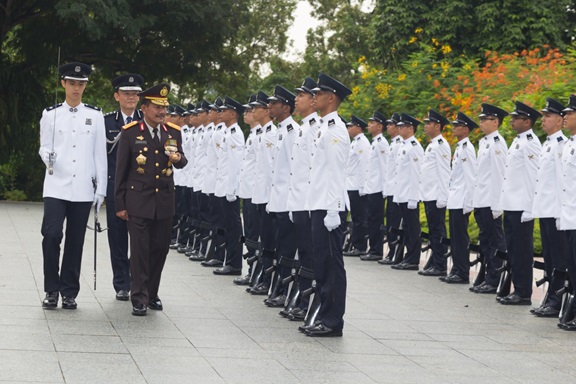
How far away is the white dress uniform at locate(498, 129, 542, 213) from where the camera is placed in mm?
12938

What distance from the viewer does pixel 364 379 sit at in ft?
26.3

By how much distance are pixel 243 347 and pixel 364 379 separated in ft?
4.69

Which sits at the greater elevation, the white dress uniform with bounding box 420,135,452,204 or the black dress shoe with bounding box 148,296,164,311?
the white dress uniform with bounding box 420,135,452,204

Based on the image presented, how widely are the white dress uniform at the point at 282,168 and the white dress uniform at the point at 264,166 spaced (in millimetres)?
→ 738

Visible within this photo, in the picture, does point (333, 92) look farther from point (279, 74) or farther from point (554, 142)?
point (279, 74)

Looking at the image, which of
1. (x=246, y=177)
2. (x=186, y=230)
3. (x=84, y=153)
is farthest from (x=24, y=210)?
(x=84, y=153)

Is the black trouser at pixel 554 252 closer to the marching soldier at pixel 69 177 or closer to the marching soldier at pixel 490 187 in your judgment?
the marching soldier at pixel 490 187

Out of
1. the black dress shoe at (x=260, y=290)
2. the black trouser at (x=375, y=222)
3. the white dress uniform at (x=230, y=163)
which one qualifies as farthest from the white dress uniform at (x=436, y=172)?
the black dress shoe at (x=260, y=290)

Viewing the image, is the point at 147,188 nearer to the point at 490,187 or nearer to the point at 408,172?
the point at 490,187

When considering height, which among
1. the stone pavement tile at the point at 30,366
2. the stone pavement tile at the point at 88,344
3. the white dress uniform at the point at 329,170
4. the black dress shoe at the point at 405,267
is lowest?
the stone pavement tile at the point at 30,366

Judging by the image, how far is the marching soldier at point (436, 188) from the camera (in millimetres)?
16062

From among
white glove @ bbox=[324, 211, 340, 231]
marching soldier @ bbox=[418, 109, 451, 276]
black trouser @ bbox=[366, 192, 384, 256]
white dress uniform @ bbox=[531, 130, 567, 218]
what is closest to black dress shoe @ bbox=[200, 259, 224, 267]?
marching soldier @ bbox=[418, 109, 451, 276]

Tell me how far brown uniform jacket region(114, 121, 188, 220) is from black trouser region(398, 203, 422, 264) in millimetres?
6836

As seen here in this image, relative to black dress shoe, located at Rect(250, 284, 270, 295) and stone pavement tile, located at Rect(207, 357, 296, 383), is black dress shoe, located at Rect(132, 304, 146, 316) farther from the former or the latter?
black dress shoe, located at Rect(250, 284, 270, 295)
